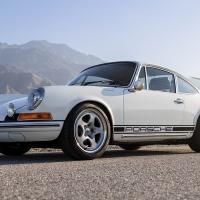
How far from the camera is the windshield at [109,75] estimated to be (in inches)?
258

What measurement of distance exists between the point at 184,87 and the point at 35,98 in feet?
9.30

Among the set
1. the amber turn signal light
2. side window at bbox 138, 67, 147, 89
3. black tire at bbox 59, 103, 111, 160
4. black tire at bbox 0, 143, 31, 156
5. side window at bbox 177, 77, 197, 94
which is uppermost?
side window at bbox 138, 67, 147, 89

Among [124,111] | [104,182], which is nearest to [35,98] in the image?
[124,111]

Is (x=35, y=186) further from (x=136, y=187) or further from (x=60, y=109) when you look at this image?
(x=60, y=109)

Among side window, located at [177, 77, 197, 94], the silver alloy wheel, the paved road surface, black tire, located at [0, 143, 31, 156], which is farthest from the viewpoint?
side window, located at [177, 77, 197, 94]

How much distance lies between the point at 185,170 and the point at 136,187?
1170 mm

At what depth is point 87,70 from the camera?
7254mm

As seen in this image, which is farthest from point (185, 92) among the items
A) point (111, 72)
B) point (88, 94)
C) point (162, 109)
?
point (88, 94)

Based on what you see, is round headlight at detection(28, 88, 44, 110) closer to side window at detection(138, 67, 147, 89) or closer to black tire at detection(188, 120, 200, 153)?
side window at detection(138, 67, 147, 89)

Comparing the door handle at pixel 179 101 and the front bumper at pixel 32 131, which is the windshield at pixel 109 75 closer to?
the door handle at pixel 179 101

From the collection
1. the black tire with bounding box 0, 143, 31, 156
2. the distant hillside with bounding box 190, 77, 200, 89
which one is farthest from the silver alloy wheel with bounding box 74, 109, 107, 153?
the distant hillside with bounding box 190, 77, 200, 89

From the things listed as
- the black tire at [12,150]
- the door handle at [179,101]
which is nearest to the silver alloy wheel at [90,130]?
the black tire at [12,150]

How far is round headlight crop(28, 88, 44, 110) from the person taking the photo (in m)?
5.52

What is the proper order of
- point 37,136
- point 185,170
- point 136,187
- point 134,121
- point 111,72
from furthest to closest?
point 111,72
point 134,121
point 37,136
point 185,170
point 136,187
